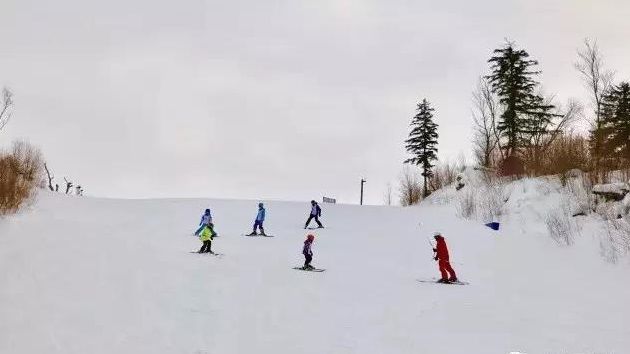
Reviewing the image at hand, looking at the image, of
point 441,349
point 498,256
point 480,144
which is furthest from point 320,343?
point 480,144

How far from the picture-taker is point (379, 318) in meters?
9.31

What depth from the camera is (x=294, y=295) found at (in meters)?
11.1

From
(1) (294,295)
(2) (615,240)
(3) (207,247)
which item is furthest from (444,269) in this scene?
(3) (207,247)

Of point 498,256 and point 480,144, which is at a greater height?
point 480,144

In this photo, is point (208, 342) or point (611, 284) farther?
point (611, 284)

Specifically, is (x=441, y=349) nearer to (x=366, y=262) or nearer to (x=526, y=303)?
(x=526, y=303)

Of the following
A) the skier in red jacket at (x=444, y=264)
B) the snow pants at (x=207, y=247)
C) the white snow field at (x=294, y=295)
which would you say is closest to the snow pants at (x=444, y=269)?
the skier in red jacket at (x=444, y=264)

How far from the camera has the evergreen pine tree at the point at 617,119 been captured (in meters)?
32.0

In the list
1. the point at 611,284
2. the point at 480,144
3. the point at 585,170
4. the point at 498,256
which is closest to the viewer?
the point at 611,284

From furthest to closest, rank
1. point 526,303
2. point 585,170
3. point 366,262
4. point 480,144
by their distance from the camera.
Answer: point 480,144
point 585,170
point 366,262
point 526,303

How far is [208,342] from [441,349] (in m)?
3.61

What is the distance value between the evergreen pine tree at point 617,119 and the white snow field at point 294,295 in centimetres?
1525

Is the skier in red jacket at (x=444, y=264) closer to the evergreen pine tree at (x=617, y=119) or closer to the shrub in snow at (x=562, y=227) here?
the shrub in snow at (x=562, y=227)

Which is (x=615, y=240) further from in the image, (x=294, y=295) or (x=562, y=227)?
(x=294, y=295)
